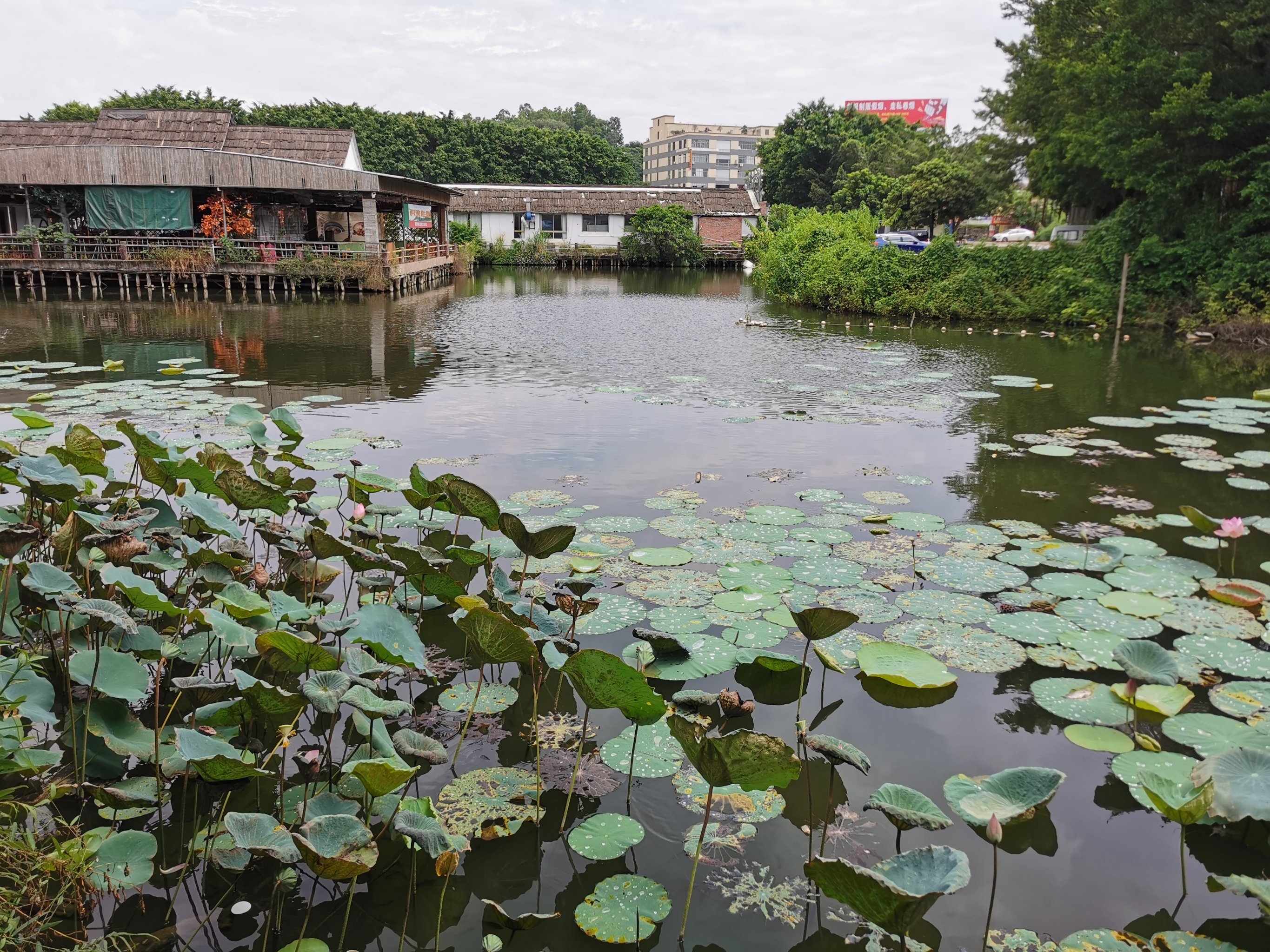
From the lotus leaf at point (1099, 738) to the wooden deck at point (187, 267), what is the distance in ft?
67.1

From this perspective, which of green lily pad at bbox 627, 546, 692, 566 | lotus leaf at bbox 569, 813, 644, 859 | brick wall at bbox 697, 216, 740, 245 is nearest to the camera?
lotus leaf at bbox 569, 813, 644, 859

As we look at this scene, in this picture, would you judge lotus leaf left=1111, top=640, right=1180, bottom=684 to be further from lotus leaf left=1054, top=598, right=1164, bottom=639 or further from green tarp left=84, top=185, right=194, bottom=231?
green tarp left=84, top=185, right=194, bottom=231

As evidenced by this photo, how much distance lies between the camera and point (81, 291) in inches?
808

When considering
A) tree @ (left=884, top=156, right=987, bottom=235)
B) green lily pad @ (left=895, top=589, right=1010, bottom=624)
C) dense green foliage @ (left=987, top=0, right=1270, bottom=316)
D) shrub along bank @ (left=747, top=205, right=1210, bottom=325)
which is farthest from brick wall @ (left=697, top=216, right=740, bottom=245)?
green lily pad @ (left=895, top=589, right=1010, bottom=624)

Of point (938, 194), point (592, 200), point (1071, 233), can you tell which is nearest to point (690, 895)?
point (1071, 233)

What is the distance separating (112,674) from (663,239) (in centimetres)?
3603

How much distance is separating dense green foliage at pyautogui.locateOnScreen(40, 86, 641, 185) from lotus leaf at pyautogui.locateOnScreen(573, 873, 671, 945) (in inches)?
1706

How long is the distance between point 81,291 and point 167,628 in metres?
21.0

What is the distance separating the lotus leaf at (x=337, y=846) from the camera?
1.86 metres

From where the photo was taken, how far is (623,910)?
2.35 meters

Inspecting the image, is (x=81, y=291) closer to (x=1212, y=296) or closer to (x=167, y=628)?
(x=167, y=628)

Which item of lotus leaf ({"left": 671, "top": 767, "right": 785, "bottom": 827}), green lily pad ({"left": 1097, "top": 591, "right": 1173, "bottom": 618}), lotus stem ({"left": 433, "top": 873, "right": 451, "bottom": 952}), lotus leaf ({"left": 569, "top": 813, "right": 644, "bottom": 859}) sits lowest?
lotus stem ({"left": 433, "top": 873, "right": 451, "bottom": 952})

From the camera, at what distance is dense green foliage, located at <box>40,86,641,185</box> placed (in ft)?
137

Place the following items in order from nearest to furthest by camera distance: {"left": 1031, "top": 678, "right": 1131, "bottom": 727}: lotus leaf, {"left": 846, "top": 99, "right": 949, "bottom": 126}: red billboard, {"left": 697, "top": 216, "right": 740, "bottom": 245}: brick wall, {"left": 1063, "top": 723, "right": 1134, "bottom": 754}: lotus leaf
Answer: {"left": 1063, "top": 723, "right": 1134, "bottom": 754}: lotus leaf
{"left": 1031, "top": 678, "right": 1131, "bottom": 727}: lotus leaf
{"left": 697, "top": 216, "right": 740, "bottom": 245}: brick wall
{"left": 846, "top": 99, "right": 949, "bottom": 126}: red billboard
